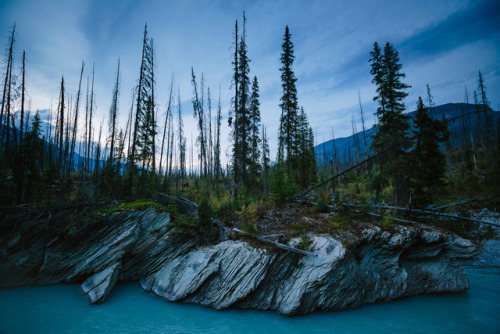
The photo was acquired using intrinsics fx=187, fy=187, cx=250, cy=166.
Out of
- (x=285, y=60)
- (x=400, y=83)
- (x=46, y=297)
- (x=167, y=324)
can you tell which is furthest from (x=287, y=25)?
(x=46, y=297)

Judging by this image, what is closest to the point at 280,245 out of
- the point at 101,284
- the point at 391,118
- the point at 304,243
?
the point at 304,243

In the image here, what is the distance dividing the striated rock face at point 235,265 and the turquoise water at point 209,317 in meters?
0.37

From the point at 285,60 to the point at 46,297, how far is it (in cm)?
2377

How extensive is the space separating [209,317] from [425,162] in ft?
67.6

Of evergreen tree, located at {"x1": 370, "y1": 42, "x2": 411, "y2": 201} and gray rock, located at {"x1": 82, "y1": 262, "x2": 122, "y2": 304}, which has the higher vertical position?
evergreen tree, located at {"x1": 370, "y1": 42, "x2": 411, "y2": 201}

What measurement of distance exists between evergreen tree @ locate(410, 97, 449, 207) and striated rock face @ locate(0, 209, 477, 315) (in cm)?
786

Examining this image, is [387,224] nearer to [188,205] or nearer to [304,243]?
[304,243]

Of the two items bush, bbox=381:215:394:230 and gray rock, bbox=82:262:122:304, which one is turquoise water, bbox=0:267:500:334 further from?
bush, bbox=381:215:394:230

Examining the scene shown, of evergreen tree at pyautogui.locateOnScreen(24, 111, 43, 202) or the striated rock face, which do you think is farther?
evergreen tree at pyautogui.locateOnScreen(24, 111, 43, 202)

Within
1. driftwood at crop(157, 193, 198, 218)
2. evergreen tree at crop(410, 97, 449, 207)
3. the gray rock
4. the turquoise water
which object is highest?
evergreen tree at crop(410, 97, 449, 207)

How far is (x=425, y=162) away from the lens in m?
16.7

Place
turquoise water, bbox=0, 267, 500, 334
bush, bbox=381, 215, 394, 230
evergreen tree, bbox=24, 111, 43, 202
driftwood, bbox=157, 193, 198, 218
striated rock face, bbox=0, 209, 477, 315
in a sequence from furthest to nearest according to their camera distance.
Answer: evergreen tree, bbox=24, 111, 43, 202 → driftwood, bbox=157, 193, 198, 218 → bush, bbox=381, 215, 394, 230 → striated rock face, bbox=0, 209, 477, 315 → turquoise water, bbox=0, 267, 500, 334

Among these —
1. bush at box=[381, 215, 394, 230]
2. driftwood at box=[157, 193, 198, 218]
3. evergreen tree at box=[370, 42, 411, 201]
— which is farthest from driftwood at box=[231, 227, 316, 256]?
evergreen tree at box=[370, 42, 411, 201]

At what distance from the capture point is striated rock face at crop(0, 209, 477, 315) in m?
7.56
